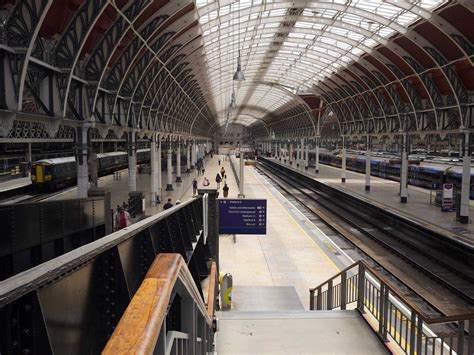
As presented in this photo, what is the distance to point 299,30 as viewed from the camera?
100.0 feet

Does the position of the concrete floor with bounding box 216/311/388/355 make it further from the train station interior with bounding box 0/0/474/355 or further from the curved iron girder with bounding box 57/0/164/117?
the curved iron girder with bounding box 57/0/164/117

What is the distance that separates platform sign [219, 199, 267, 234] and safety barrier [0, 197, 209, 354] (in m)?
10.00

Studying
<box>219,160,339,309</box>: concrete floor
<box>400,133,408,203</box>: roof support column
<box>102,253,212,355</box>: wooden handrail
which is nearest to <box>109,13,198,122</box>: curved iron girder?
<box>219,160,339,309</box>: concrete floor

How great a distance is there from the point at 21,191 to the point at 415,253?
2176 cm

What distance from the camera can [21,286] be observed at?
1.78 metres

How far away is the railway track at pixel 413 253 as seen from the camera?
14789mm

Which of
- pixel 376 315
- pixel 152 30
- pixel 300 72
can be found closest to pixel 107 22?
pixel 152 30

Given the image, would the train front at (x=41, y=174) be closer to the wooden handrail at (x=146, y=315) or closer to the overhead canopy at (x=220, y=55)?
the overhead canopy at (x=220, y=55)

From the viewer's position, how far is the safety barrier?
6.23 feet

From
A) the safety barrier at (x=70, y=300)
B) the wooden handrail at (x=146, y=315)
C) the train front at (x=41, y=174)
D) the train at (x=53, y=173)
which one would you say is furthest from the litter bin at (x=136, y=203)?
the wooden handrail at (x=146, y=315)

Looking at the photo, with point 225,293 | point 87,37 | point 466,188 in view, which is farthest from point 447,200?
point 87,37

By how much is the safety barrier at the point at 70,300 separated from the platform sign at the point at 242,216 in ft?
32.8

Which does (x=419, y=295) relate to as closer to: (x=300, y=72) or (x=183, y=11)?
(x=183, y=11)

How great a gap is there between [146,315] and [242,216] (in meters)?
12.4
